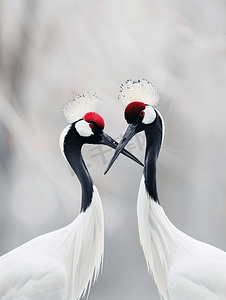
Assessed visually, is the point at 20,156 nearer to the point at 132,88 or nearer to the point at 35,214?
the point at 35,214

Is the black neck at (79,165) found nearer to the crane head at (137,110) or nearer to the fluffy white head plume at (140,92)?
the crane head at (137,110)

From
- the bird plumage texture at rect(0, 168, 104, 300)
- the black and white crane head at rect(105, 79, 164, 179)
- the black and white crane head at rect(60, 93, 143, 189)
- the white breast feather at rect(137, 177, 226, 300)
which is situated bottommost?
the bird plumage texture at rect(0, 168, 104, 300)

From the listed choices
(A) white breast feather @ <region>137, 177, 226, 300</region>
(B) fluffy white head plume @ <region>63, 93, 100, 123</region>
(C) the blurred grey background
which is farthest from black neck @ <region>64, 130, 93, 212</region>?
(C) the blurred grey background

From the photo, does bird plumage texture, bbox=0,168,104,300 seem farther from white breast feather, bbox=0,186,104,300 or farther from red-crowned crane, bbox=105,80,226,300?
red-crowned crane, bbox=105,80,226,300

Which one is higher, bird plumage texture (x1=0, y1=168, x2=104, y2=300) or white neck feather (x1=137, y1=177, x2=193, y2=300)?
white neck feather (x1=137, y1=177, x2=193, y2=300)

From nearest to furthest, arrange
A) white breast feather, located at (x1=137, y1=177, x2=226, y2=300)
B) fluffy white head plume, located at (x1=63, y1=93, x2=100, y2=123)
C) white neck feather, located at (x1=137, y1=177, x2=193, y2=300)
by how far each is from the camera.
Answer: white breast feather, located at (x1=137, y1=177, x2=226, y2=300), white neck feather, located at (x1=137, y1=177, x2=193, y2=300), fluffy white head plume, located at (x1=63, y1=93, x2=100, y2=123)

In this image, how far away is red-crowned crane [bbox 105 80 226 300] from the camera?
1.18 meters

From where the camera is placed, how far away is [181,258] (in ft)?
4.20

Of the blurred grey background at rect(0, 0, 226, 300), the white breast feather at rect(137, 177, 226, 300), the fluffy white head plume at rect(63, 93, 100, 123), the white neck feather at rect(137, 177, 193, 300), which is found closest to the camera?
the white breast feather at rect(137, 177, 226, 300)

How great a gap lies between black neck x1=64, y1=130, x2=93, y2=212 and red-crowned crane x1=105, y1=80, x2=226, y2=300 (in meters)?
0.18

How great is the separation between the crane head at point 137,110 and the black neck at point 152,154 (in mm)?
23

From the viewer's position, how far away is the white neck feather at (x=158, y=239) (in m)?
1.31

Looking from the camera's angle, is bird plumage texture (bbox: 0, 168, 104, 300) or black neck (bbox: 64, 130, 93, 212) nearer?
bird plumage texture (bbox: 0, 168, 104, 300)

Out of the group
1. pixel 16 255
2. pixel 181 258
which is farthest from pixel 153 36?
pixel 16 255
